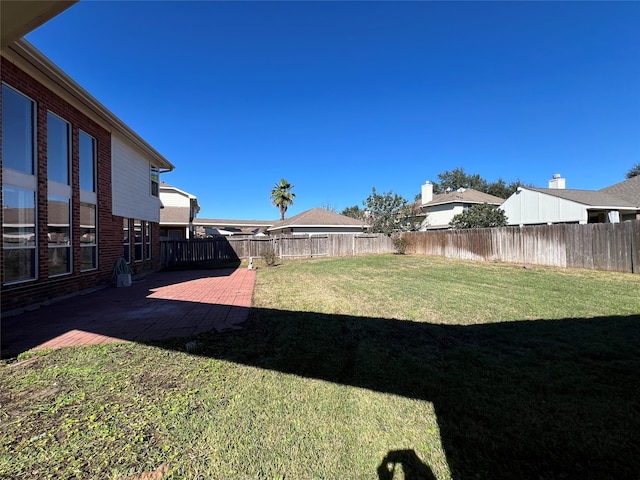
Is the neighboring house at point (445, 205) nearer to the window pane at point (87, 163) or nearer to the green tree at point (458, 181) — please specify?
the green tree at point (458, 181)

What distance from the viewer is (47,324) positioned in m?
4.71

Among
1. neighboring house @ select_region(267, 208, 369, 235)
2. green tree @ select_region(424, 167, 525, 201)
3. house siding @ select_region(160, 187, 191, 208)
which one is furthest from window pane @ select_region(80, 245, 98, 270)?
green tree @ select_region(424, 167, 525, 201)

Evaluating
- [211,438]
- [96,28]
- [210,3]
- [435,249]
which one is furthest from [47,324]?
[435,249]

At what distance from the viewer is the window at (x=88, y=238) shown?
7371 millimetres

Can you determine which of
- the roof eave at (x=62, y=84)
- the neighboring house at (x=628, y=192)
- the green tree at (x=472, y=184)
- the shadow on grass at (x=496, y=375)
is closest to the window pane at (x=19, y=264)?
the roof eave at (x=62, y=84)

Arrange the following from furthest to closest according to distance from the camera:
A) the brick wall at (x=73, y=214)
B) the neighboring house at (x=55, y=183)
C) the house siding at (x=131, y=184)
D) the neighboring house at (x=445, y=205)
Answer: the neighboring house at (x=445, y=205) → the house siding at (x=131, y=184) → the brick wall at (x=73, y=214) → the neighboring house at (x=55, y=183)

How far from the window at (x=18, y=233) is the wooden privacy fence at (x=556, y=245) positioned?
53.8 ft

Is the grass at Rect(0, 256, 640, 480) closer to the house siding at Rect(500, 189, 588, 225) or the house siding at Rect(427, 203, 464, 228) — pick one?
the house siding at Rect(500, 189, 588, 225)

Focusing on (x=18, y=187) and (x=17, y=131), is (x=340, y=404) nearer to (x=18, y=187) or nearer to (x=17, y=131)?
(x=18, y=187)

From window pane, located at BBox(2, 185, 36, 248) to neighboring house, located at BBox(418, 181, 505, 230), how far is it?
26904 millimetres

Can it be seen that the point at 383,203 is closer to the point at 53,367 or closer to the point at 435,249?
the point at 435,249

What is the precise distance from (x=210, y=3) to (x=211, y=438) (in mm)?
10761

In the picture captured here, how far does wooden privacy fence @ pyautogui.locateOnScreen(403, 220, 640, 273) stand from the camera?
9977 mm

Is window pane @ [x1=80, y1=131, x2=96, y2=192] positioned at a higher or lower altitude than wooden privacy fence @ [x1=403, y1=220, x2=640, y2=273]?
higher
